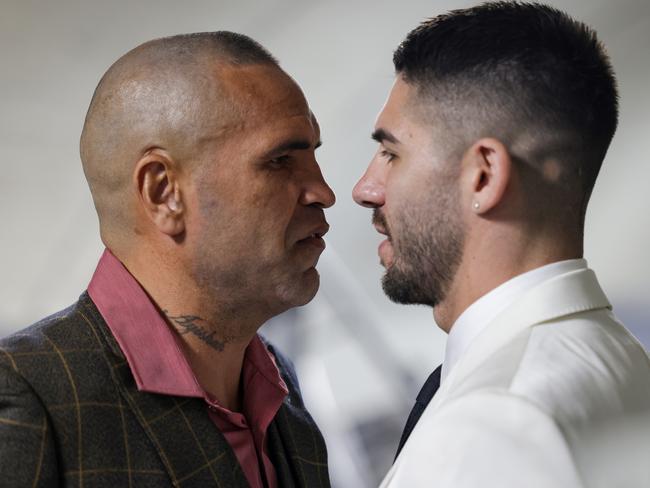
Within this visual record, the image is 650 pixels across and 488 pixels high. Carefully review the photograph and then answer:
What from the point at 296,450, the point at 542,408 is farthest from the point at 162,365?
the point at 542,408

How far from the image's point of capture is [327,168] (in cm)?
271

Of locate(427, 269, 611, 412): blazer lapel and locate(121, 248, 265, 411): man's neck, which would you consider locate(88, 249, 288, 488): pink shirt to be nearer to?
locate(121, 248, 265, 411): man's neck

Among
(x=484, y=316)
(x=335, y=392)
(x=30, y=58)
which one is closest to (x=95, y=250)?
(x=30, y=58)

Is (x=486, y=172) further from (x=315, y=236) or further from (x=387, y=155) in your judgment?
(x=315, y=236)

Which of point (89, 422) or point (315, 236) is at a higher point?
point (315, 236)

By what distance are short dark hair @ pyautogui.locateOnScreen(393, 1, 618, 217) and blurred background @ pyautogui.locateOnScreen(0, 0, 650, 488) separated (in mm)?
1419

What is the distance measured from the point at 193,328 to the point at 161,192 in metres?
0.21

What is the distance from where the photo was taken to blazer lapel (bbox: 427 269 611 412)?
1105mm

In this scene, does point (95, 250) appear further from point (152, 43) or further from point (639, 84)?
point (639, 84)

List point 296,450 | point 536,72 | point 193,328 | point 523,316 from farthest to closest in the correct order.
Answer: point 296,450 < point 193,328 < point 536,72 < point 523,316

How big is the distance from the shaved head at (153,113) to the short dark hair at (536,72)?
1.10ft

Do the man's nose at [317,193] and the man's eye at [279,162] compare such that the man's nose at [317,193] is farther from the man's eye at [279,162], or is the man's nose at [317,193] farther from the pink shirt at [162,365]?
the pink shirt at [162,365]

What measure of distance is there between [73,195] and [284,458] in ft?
4.87

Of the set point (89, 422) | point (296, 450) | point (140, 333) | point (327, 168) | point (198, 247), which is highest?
point (327, 168)
